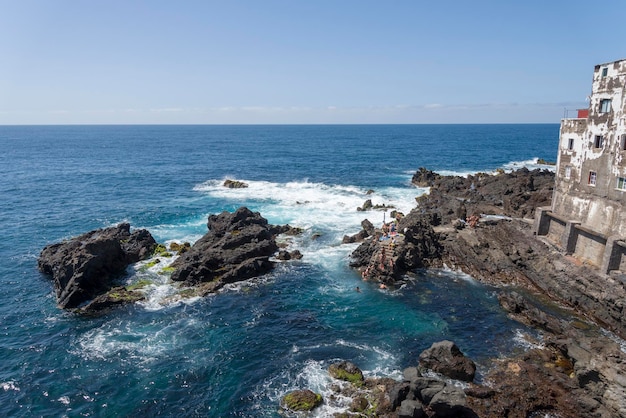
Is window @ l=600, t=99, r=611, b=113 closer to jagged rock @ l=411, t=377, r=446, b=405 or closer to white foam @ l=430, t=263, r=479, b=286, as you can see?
white foam @ l=430, t=263, r=479, b=286

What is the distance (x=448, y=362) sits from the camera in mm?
29109

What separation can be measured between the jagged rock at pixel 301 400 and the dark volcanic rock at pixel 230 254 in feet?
64.1

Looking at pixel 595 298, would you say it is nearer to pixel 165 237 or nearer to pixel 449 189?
pixel 449 189

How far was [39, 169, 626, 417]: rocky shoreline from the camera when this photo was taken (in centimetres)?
2598

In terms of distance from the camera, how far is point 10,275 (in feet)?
154

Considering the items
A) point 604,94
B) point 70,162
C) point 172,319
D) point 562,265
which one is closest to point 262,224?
point 172,319

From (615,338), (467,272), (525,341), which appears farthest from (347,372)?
(467,272)

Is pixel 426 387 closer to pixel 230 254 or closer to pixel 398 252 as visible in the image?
pixel 398 252

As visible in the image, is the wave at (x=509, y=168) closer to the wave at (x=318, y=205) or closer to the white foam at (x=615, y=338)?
the wave at (x=318, y=205)

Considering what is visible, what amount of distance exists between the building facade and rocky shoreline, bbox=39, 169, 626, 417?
2.24m

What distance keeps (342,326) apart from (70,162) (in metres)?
135

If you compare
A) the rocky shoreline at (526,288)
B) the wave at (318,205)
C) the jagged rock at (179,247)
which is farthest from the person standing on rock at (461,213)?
the jagged rock at (179,247)

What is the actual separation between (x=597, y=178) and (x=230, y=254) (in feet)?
130

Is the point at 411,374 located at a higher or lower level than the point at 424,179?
lower
